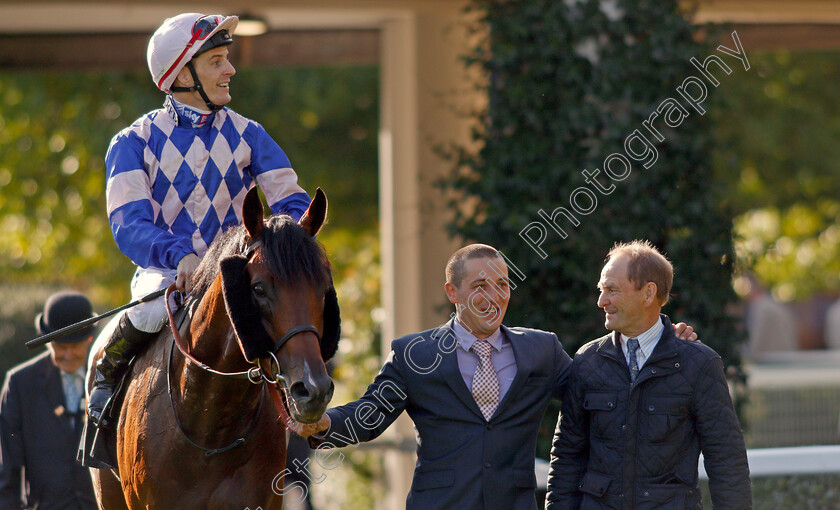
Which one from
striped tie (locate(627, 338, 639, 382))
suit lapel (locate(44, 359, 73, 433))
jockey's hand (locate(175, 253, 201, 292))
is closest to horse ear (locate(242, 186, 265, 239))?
jockey's hand (locate(175, 253, 201, 292))

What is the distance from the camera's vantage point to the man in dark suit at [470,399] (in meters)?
3.22

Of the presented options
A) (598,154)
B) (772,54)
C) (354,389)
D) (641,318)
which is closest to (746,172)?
(772,54)

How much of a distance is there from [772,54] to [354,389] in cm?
577

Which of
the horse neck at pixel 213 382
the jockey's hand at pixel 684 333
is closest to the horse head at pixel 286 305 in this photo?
the horse neck at pixel 213 382

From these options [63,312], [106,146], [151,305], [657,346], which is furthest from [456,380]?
[106,146]

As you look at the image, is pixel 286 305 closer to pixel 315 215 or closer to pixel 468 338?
pixel 315 215

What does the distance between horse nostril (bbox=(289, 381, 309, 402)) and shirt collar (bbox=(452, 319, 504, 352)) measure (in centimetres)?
85

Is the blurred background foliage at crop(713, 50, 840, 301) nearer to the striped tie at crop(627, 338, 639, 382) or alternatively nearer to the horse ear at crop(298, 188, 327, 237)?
the striped tie at crop(627, 338, 639, 382)

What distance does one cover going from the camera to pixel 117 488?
12.2ft

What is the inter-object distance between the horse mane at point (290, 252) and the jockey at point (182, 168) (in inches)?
22.2

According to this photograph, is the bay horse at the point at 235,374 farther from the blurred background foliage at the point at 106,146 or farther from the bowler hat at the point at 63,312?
the blurred background foliage at the point at 106,146

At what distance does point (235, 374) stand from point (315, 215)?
1.75 ft

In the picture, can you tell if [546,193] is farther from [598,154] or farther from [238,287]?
[238,287]

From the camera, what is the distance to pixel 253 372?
2850 mm
